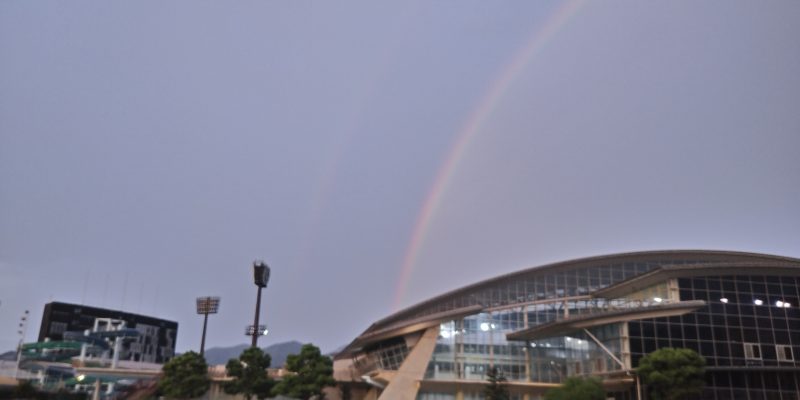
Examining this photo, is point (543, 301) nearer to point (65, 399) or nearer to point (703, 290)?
point (703, 290)

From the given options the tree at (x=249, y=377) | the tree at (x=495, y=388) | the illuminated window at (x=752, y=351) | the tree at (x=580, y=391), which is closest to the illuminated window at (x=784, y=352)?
the illuminated window at (x=752, y=351)

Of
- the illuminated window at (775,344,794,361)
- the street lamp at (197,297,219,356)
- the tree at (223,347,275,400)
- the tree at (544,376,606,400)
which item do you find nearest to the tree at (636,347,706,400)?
the tree at (544,376,606,400)

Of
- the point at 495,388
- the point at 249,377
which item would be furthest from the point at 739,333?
the point at 249,377

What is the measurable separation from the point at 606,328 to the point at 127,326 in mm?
107870

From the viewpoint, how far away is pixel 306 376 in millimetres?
58906

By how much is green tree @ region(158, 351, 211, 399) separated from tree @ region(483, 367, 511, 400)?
2954 cm

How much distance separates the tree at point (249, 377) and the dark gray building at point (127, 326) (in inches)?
2293

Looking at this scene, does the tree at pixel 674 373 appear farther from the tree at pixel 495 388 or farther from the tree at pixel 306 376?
the tree at pixel 306 376

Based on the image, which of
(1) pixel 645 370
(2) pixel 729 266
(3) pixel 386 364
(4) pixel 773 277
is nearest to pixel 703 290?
(2) pixel 729 266

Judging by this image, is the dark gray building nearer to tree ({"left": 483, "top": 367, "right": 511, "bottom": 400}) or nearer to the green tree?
the green tree

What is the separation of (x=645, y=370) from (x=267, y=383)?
35592mm

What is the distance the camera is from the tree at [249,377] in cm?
6162

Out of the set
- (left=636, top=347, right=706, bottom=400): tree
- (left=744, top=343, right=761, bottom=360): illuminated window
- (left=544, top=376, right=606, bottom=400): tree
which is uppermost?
(left=744, top=343, right=761, bottom=360): illuminated window

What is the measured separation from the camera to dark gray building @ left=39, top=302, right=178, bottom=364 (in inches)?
4707
